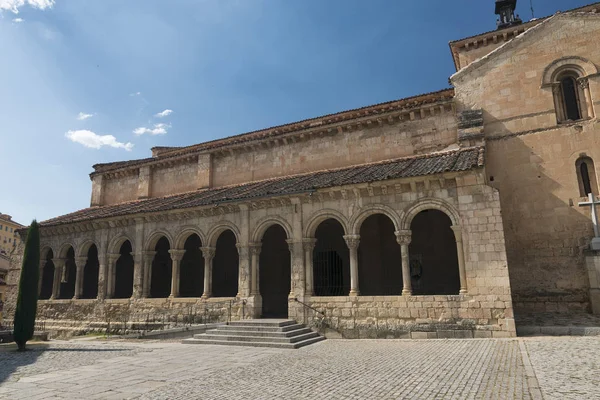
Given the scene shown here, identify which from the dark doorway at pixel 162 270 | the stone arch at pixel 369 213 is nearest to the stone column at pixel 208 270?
the dark doorway at pixel 162 270

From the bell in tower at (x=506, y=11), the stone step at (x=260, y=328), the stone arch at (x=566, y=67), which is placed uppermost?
the bell in tower at (x=506, y=11)

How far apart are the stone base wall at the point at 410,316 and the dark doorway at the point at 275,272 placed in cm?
437

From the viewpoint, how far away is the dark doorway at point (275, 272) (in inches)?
731

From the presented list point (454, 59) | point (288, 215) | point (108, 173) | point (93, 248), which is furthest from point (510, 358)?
point (108, 173)

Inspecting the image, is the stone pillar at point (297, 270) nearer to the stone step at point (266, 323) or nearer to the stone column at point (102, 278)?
the stone step at point (266, 323)

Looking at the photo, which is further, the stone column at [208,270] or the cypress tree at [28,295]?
the stone column at [208,270]

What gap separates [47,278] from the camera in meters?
23.6

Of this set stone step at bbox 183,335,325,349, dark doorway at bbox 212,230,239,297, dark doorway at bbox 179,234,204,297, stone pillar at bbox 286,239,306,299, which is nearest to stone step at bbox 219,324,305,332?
stone step at bbox 183,335,325,349

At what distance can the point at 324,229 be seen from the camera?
17734mm

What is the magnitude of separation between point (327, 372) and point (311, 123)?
46.3ft

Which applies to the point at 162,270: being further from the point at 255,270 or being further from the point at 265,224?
the point at 265,224

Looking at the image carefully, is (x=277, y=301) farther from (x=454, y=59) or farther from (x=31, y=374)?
(x=454, y=59)

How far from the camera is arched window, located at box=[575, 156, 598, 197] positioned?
13789mm

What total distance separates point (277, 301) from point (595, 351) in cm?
1257
